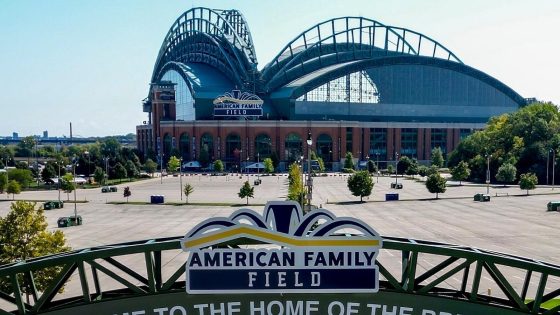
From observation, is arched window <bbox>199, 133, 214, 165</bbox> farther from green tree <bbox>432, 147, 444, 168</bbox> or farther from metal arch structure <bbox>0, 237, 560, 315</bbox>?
metal arch structure <bbox>0, 237, 560, 315</bbox>

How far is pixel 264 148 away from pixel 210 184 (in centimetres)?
3507

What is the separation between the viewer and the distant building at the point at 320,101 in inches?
4899

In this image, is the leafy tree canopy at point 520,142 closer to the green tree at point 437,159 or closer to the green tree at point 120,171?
the green tree at point 437,159

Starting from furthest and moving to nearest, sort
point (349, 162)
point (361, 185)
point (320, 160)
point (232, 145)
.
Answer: point (232, 145) < point (349, 162) < point (320, 160) < point (361, 185)

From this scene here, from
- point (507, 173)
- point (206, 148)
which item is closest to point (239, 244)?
point (507, 173)

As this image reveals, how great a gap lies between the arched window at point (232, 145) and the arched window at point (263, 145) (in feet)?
16.5

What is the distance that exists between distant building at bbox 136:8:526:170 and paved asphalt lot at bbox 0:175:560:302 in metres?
37.1

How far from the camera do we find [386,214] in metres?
55.0

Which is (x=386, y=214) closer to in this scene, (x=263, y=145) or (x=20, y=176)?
(x=20, y=176)

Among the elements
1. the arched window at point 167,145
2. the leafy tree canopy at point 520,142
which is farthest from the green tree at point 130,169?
the leafy tree canopy at point 520,142

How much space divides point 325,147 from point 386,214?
70905 millimetres

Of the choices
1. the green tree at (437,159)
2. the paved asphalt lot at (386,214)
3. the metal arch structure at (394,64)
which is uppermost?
the metal arch structure at (394,64)

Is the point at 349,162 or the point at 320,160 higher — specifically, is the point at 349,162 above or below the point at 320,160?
below

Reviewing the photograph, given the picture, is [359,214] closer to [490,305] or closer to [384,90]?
[490,305]
